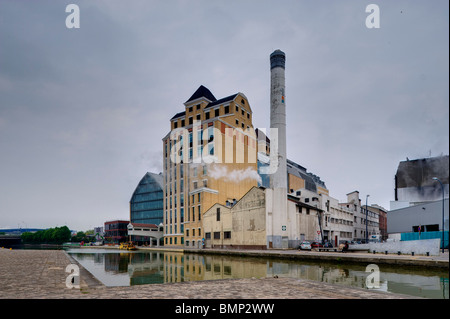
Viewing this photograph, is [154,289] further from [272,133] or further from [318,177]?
[318,177]

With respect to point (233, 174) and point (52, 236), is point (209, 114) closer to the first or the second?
point (233, 174)

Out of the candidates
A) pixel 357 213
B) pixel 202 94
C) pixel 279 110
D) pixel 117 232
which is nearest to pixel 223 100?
pixel 202 94

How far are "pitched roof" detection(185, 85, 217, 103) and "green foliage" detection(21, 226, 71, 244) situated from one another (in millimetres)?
94313

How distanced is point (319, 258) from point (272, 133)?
82.5ft

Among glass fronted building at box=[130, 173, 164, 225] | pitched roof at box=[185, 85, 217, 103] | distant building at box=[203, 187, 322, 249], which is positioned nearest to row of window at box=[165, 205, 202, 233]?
distant building at box=[203, 187, 322, 249]

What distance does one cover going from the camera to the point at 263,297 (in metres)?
9.03

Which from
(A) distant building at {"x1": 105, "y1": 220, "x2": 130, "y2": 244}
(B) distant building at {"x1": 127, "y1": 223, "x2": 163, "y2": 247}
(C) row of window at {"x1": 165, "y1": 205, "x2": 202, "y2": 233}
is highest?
(C) row of window at {"x1": 165, "y1": 205, "x2": 202, "y2": 233}

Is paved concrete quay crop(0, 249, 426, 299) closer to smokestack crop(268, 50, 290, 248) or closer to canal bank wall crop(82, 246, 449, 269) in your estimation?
canal bank wall crop(82, 246, 449, 269)

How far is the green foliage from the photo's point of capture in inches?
A: 5271

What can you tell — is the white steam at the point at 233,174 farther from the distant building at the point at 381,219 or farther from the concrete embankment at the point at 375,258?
the distant building at the point at 381,219

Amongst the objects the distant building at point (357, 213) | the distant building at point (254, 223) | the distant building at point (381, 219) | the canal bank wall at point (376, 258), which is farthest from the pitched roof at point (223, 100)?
the distant building at point (381, 219)

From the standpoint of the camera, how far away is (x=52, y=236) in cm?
13638

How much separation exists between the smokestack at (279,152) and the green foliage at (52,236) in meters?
114
